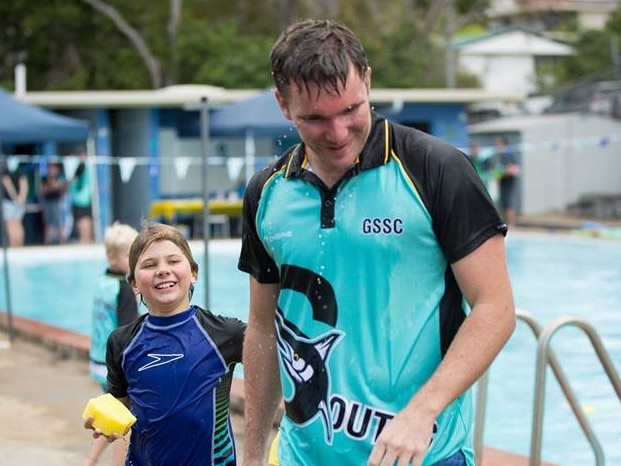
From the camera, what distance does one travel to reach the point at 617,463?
6816 mm

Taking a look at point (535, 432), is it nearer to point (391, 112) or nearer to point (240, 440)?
point (240, 440)

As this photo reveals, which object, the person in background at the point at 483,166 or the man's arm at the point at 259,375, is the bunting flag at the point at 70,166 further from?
the man's arm at the point at 259,375

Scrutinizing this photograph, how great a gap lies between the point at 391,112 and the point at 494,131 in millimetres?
5088

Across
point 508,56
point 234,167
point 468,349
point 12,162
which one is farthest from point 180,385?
point 508,56

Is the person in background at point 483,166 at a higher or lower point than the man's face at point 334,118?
lower

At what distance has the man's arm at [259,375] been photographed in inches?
114

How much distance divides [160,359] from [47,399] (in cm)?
442

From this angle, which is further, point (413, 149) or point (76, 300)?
point (76, 300)

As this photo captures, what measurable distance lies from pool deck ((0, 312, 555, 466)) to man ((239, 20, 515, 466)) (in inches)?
127

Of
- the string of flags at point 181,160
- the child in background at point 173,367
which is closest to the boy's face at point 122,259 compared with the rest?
the child in background at point 173,367

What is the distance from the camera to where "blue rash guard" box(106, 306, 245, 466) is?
3.91 meters

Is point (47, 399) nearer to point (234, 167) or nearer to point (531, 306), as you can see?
point (531, 306)

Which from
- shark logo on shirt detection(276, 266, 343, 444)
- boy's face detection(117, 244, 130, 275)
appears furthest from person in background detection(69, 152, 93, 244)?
shark logo on shirt detection(276, 266, 343, 444)

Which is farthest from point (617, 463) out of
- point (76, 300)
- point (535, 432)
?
point (76, 300)
